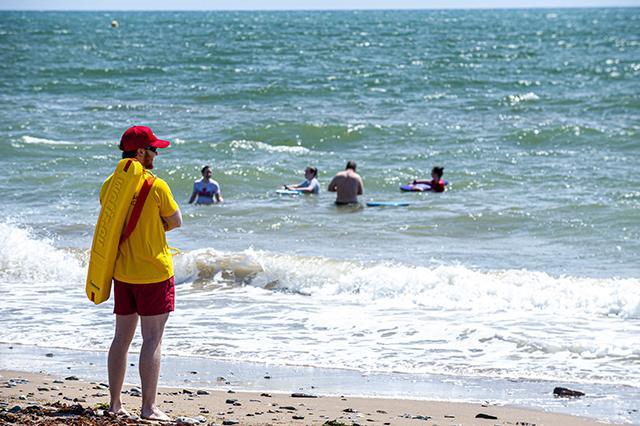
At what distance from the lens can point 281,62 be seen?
141 ft

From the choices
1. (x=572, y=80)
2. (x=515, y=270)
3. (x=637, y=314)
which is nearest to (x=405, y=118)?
(x=572, y=80)

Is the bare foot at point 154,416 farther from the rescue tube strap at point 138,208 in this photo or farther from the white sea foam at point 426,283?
the white sea foam at point 426,283

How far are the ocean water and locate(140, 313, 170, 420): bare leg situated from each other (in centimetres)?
259

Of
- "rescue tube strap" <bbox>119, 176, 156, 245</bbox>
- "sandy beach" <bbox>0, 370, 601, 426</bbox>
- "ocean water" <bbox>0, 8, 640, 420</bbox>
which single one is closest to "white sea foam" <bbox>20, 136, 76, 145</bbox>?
"ocean water" <bbox>0, 8, 640, 420</bbox>

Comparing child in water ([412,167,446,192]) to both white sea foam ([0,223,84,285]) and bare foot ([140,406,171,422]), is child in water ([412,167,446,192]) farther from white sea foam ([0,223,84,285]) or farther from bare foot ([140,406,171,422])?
bare foot ([140,406,171,422])

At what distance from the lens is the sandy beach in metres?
5.70

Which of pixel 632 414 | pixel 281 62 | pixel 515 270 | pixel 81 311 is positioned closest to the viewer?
pixel 632 414

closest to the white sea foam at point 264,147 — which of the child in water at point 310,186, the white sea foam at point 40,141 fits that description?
the white sea foam at point 40,141

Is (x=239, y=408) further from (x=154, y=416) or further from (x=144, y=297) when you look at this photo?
(x=144, y=297)

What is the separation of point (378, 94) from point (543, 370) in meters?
24.1

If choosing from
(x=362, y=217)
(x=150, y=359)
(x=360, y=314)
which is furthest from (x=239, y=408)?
(x=362, y=217)

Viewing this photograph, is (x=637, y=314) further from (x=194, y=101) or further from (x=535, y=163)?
(x=194, y=101)

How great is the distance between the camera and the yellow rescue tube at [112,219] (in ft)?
17.3

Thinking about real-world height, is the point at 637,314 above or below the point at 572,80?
below
